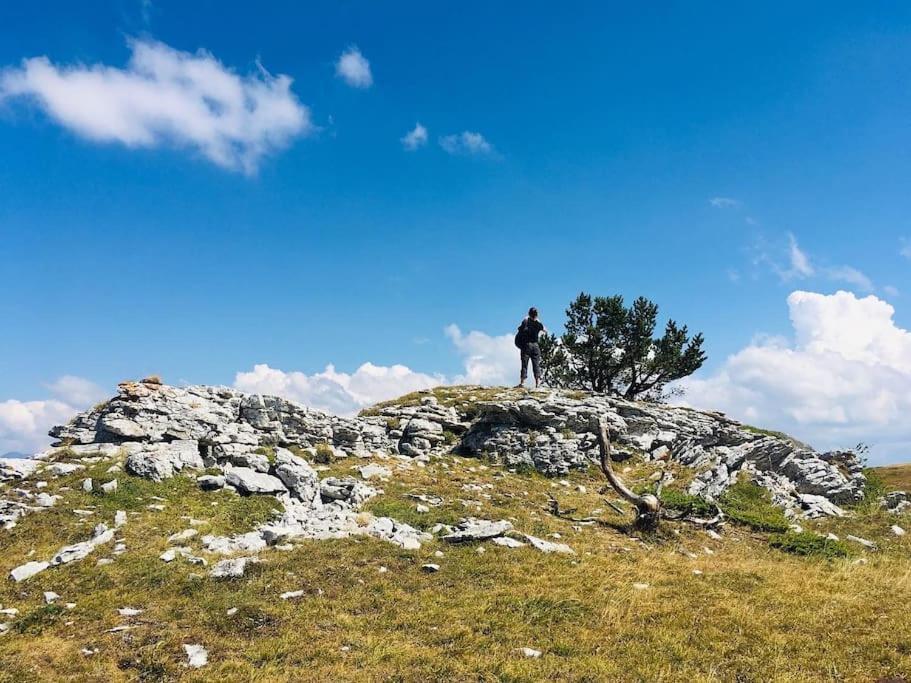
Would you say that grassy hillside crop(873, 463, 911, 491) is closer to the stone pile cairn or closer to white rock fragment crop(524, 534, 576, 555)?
the stone pile cairn

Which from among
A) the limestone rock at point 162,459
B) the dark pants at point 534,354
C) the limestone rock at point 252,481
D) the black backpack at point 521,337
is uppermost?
the black backpack at point 521,337

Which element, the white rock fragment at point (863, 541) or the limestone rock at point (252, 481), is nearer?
the white rock fragment at point (863, 541)

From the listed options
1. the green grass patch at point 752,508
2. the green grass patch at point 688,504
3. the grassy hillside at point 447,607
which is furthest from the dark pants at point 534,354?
the grassy hillside at point 447,607

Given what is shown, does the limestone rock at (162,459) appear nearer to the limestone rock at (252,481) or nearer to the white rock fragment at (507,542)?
the limestone rock at (252,481)

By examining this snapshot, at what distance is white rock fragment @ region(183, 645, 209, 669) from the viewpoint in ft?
29.4

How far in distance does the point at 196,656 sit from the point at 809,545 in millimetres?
16695

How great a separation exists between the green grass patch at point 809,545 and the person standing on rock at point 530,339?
17.3m

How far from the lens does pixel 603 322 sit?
42062mm

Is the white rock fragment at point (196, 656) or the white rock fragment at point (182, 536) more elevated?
the white rock fragment at point (182, 536)

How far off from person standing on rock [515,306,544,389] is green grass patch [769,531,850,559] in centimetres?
1733

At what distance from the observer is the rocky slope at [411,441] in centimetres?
1869

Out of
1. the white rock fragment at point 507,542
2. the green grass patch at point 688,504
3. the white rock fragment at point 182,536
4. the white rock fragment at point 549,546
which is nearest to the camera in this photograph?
the white rock fragment at point 182,536

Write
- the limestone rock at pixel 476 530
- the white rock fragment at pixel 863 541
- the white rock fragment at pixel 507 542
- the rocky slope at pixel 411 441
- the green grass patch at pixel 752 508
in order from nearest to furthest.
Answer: the white rock fragment at pixel 507 542 < the limestone rock at pixel 476 530 < the white rock fragment at pixel 863 541 < the rocky slope at pixel 411 441 < the green grass patch at pixel 752 508

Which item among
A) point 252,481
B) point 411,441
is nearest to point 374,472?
point 252,481
